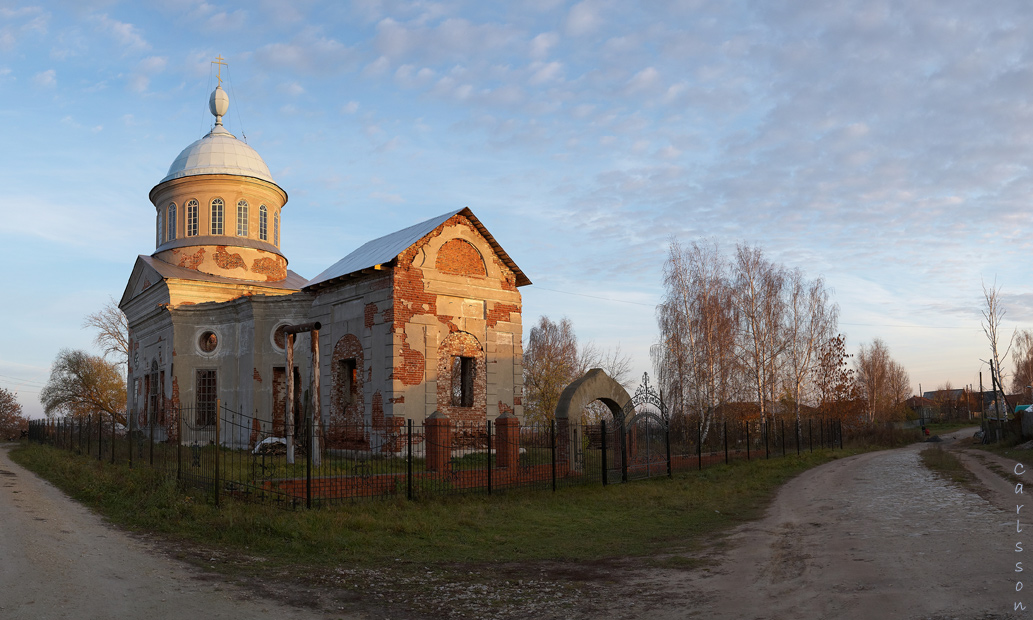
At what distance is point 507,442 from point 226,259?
17.8 meters

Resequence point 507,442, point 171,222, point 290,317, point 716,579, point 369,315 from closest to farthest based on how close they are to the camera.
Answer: point 716,579 < point 507,442 < point 369,315 < point 290,317 < point 171,222

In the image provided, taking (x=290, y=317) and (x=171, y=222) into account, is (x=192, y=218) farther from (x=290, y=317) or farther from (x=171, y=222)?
(x=290, y=317)

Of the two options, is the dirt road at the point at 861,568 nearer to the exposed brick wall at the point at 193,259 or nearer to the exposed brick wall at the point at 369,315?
the exposed brick wall at the point at 369,315

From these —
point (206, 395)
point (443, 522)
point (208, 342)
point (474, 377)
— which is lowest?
point (443, 522)

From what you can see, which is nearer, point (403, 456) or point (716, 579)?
point (716, 579)

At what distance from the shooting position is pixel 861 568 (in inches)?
279

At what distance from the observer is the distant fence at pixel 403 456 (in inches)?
497

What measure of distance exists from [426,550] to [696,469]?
12379 mm

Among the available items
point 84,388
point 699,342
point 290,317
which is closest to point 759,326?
point 699,342

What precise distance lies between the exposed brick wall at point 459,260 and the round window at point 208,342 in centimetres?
988

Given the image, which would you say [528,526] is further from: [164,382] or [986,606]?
[164,382]

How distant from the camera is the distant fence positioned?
1262cm

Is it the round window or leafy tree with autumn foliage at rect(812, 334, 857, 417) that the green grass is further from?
leafy tree with autumn foliage at rect(812, 334, 857, 417)

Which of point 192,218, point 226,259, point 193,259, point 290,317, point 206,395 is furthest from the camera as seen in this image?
point 192,218
